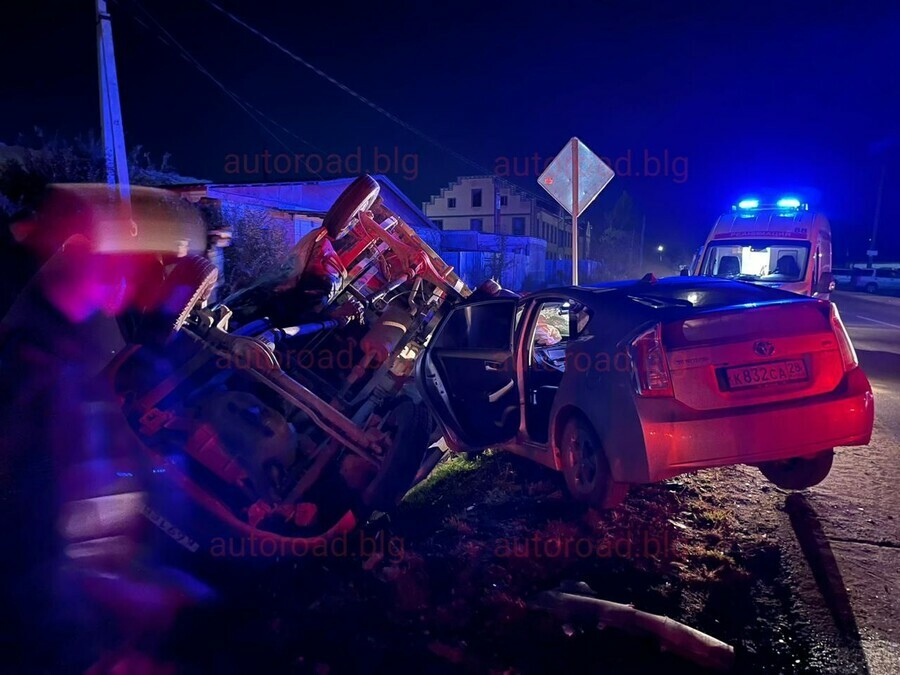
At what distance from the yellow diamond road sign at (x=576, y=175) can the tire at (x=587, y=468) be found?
3968 mm

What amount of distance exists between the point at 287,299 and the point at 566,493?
280 cm

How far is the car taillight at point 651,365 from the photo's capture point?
11.6 ft

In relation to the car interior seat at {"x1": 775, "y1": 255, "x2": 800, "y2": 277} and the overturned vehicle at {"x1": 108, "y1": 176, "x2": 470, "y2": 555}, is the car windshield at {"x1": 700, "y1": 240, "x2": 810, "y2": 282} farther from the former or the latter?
→ the overturned vehicle at {"x1": 108, "y1": 176, "x2": 470, "y2": 555}

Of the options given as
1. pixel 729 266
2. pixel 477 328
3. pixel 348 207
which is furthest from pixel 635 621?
pixel 729 266

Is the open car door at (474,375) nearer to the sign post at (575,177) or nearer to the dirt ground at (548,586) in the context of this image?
the dirt ground at (548,586)

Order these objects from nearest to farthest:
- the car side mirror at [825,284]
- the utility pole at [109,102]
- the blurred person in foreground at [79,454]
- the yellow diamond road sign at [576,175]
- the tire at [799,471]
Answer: the blurred person in foreground at [79,454]
the tire at [799,471]
the yellow diamond road sign at [576,175]
the utility pole at [109,102]
the car side mirror at [825,284]

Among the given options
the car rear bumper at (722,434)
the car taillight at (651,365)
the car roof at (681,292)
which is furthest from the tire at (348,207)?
the car rear bumper at (722,434)

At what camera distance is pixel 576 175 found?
754cm

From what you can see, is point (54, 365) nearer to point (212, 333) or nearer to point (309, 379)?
point (212, 333)

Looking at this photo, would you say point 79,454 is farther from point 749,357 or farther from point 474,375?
point 749,357

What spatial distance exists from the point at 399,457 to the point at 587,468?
1.20 metres

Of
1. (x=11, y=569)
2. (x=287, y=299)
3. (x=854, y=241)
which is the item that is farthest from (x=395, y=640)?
(x=854, y=241)

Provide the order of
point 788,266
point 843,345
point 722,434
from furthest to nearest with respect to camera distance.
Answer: point 788,266, point 843,345, point 722,434

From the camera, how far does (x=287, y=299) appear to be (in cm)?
541
